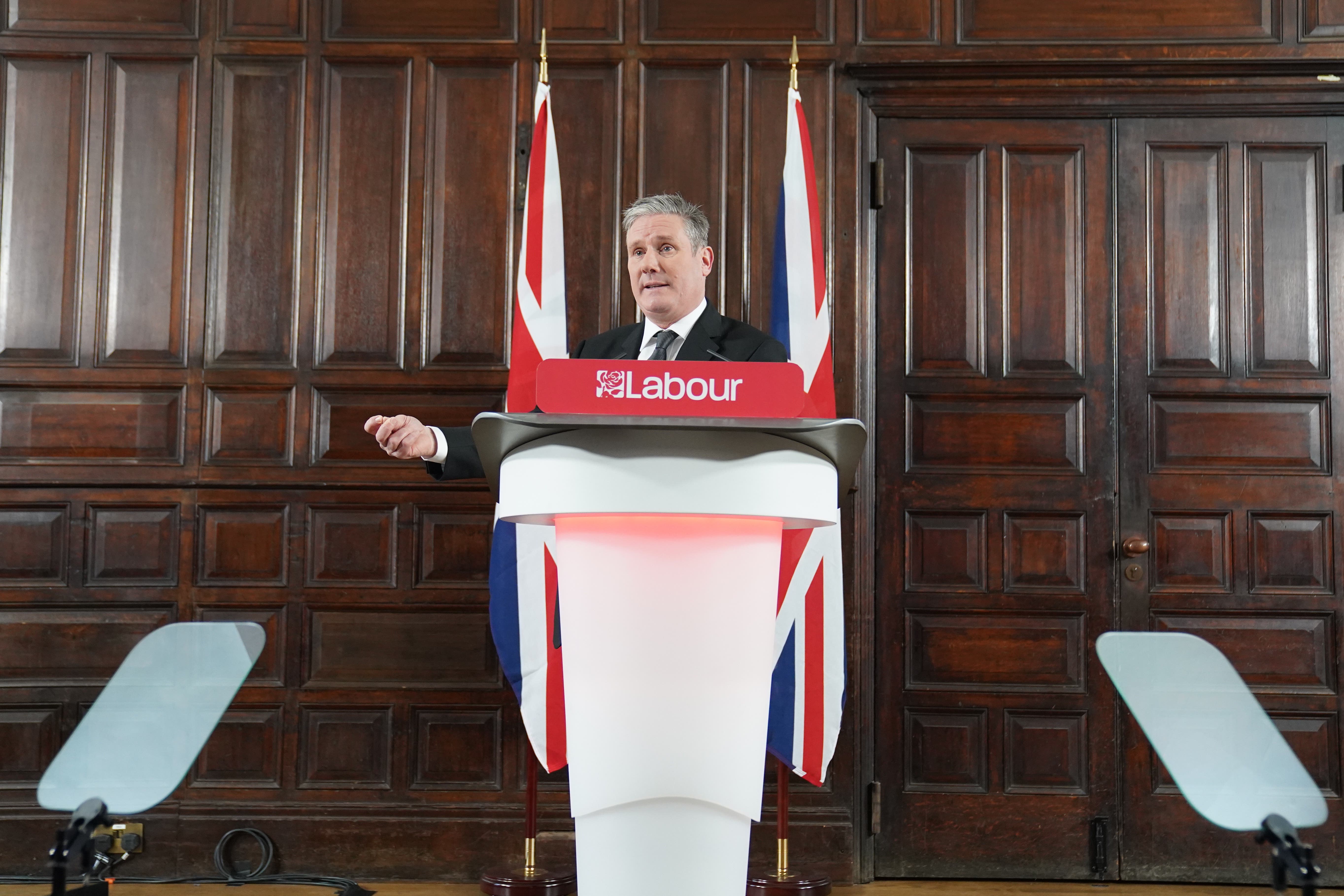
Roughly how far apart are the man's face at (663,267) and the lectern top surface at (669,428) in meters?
1.16

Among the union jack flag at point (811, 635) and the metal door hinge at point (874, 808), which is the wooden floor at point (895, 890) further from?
the union jack flag at point (811, 635)

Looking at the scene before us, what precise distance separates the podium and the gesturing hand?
9.2 inches

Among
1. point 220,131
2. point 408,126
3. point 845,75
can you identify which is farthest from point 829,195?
point 220,131

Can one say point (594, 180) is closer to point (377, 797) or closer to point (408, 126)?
point (408, 126)

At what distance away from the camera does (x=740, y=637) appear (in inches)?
53.6

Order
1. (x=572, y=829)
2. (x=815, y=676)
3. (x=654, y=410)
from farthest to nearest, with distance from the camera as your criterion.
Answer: (x=572, y=829) < (x=815, y=676) < (x=654, y=410)

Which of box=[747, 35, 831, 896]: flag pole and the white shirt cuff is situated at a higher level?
the white shirt cuff

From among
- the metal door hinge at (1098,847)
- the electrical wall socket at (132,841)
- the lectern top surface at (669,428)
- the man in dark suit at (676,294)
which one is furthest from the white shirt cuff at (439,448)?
the metal door hinge at (1098,847)

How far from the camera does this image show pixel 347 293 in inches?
134

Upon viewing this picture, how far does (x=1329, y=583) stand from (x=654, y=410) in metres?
2.95

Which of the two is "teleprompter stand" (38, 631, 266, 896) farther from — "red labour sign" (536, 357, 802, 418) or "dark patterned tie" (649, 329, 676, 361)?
"dark patterned tie" (649, 329, 676, 361)

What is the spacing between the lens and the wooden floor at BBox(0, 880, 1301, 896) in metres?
3.11

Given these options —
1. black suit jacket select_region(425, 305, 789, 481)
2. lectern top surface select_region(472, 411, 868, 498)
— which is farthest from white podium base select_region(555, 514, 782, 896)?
black suit jacket select_region(425, 305, 789, 481)

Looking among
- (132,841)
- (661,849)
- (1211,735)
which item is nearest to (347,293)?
(132,841)
